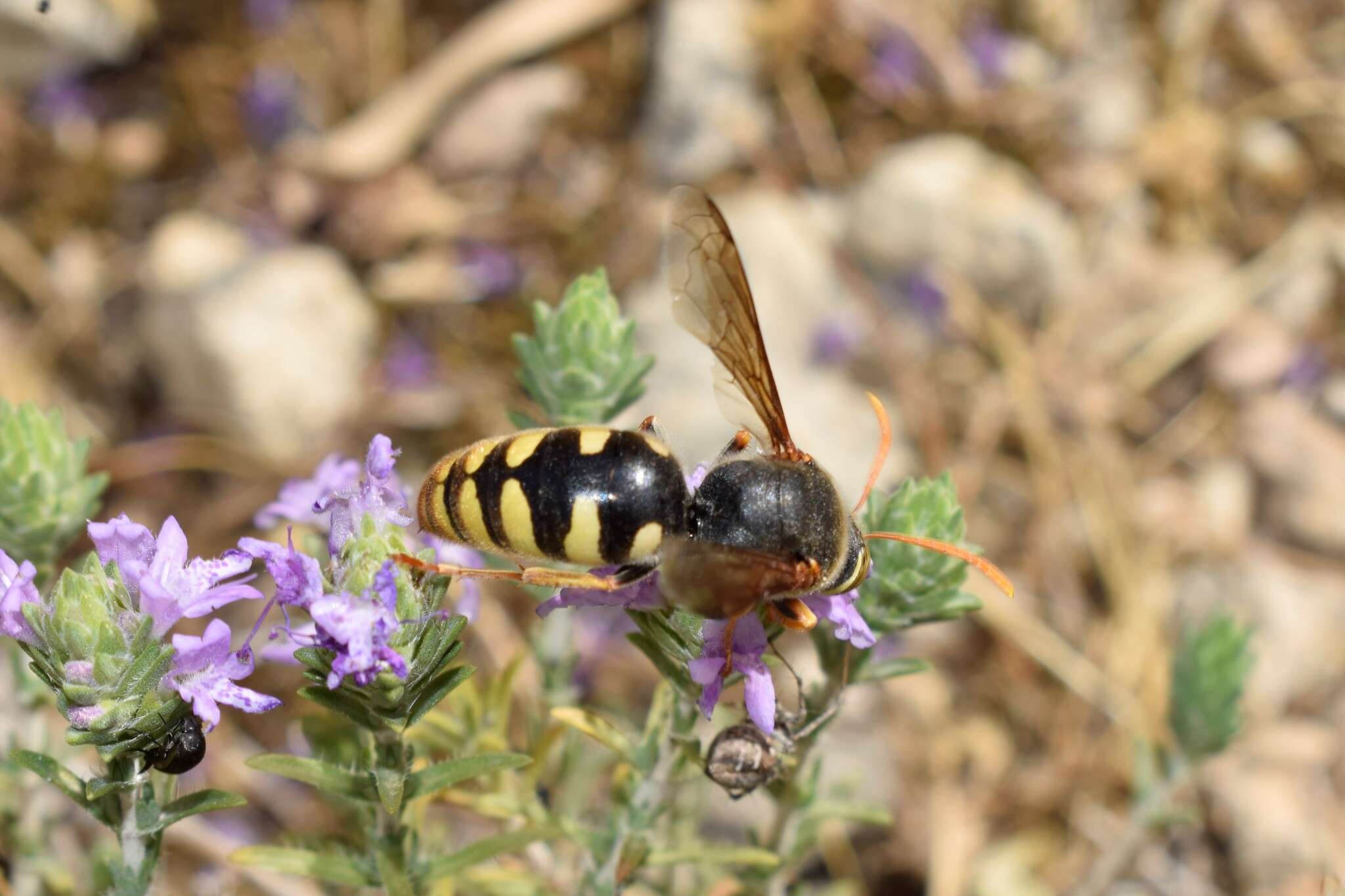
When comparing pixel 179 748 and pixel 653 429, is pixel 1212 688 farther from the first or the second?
pixel 179 748

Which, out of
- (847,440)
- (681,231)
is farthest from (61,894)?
(847,440)

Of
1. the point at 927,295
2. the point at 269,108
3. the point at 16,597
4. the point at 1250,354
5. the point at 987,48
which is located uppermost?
the point at 987,48

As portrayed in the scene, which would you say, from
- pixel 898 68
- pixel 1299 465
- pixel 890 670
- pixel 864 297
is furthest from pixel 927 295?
pixel 890 670

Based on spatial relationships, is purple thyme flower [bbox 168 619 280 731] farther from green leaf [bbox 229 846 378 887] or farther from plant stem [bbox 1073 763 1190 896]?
plant stem [bbox 1073 763 1190 896]

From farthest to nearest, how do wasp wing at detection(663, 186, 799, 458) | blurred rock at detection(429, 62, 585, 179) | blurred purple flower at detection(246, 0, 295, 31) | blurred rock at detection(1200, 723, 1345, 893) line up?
blurred purple flower at detection(246, 0, 295, 31) < blurred rock at detection(429, 62, 585, 179) < blurred rock at detection(1200, 723, 1345, 893) < wasp wing at detection(663, 186, 799, 458)

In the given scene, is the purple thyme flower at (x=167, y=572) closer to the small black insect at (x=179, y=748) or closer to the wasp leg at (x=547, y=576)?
the small black insect at (x=179, y=748)

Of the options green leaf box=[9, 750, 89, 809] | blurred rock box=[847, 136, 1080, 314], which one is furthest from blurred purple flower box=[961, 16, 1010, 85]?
green leaf box=[9, 750, 89, 809]

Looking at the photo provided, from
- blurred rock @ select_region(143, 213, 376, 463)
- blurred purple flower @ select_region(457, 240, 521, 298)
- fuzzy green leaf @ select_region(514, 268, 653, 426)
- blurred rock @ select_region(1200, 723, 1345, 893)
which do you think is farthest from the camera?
blurred purple flower @ select_region(457, 240, 521, 298)
